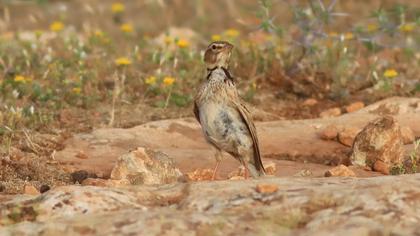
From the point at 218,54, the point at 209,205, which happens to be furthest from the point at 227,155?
the point at 209,205

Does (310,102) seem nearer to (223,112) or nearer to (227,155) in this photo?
(227,155)

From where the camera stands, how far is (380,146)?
25.8 ft

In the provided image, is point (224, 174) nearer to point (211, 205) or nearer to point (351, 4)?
point (211, 205)

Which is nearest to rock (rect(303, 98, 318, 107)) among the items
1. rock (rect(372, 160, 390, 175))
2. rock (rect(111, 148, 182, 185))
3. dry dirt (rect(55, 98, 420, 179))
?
dry dirt (rect(55, 98, 420, 179))

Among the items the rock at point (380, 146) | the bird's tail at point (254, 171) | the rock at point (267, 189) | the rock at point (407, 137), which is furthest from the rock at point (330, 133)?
the rock at point (267, 189)

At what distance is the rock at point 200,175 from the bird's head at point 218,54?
0.78 metres

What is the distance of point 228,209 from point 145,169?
1633 millimetres

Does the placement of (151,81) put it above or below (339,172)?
above

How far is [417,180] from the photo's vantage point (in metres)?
5.65

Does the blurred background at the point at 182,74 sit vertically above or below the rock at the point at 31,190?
above

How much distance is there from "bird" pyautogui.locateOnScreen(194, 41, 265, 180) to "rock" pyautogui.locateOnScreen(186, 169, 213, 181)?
0.39 ft

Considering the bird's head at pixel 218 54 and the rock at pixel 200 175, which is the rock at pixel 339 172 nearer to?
the rock at pixel 200 175

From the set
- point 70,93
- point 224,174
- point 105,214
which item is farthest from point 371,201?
point 70,93

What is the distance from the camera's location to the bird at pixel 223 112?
6.83 meters
